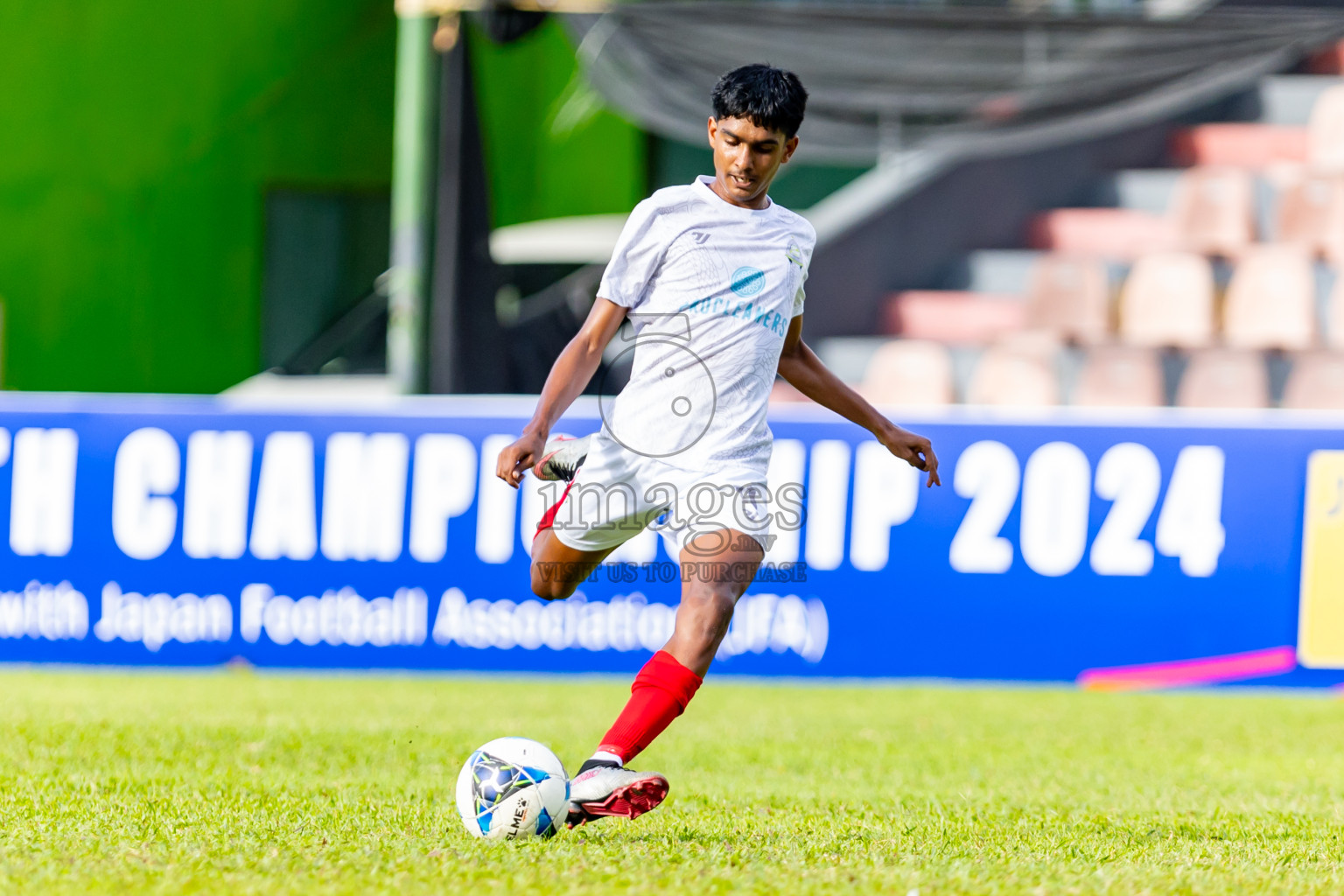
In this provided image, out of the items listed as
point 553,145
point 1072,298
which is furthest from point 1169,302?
point 553,145

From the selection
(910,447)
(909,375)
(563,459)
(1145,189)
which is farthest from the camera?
(1145,189)

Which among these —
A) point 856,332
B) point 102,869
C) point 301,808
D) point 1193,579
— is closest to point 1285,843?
point 301,808

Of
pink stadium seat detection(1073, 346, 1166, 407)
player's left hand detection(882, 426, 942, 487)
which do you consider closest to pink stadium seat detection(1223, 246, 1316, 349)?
pink stadium seat detection(1073, 346, 1166, 407)

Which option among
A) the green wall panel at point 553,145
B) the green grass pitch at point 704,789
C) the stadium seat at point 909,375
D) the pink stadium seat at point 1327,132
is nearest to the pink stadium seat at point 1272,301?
the pink stadium seat at point 1327,132

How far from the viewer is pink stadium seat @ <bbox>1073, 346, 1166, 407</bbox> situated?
34.1 ft

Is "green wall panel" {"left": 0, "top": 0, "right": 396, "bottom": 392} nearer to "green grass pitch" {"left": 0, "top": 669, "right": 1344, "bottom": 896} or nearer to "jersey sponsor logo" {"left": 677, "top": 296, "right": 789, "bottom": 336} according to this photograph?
"green grass pitch" {"left": 0, "top": 669, "right": 1344, "bottom": 896}

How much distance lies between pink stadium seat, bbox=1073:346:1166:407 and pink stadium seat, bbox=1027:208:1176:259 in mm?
1463

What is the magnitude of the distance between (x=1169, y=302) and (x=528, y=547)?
515 centimetres

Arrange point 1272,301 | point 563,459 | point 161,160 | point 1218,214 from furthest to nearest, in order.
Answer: point 161,160 → point 1218,214 → point 1272,301 → point 563,459

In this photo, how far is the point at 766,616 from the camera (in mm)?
8211

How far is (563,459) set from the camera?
4.05m

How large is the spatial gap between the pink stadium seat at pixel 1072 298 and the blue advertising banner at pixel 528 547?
321 cm

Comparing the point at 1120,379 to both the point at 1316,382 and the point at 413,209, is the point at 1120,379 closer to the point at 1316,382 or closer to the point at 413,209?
the point at 1316,382

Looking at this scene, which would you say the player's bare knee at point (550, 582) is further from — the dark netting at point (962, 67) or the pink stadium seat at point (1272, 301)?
the pink stadium seat at point (1272, 301)
